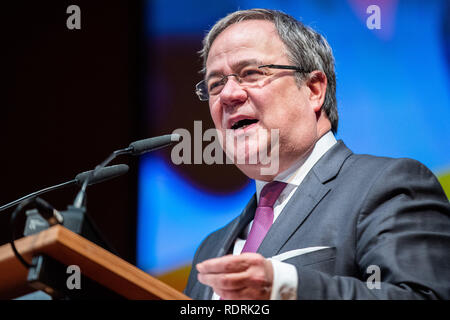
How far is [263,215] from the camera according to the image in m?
1.65

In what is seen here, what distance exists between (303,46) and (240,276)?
1.21 m

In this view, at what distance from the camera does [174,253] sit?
8.87ft

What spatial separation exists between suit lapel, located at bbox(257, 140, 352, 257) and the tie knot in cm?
14

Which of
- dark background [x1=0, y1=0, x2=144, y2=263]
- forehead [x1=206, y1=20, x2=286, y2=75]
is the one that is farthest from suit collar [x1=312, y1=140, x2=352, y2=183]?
dark background [x1=0, y1=0, x2=144, y2=263]

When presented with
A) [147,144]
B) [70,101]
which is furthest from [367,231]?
[70,101]

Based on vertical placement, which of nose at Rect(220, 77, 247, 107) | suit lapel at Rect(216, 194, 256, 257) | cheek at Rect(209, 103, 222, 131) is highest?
nose at Rect(220, 77, 247, 107)

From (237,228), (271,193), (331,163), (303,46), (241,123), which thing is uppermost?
(303,46)

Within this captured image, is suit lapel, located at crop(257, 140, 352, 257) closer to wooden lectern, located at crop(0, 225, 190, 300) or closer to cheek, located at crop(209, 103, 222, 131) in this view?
cheek, located at crop(209, 103, 222, 131)

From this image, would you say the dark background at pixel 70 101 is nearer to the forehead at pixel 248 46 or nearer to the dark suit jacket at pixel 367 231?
the forehead at pixel 248 46

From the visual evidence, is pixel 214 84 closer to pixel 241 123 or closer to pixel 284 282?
pixel 241 123

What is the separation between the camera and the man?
3.46 ft

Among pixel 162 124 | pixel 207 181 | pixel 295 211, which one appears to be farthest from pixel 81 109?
pixel 295 211
